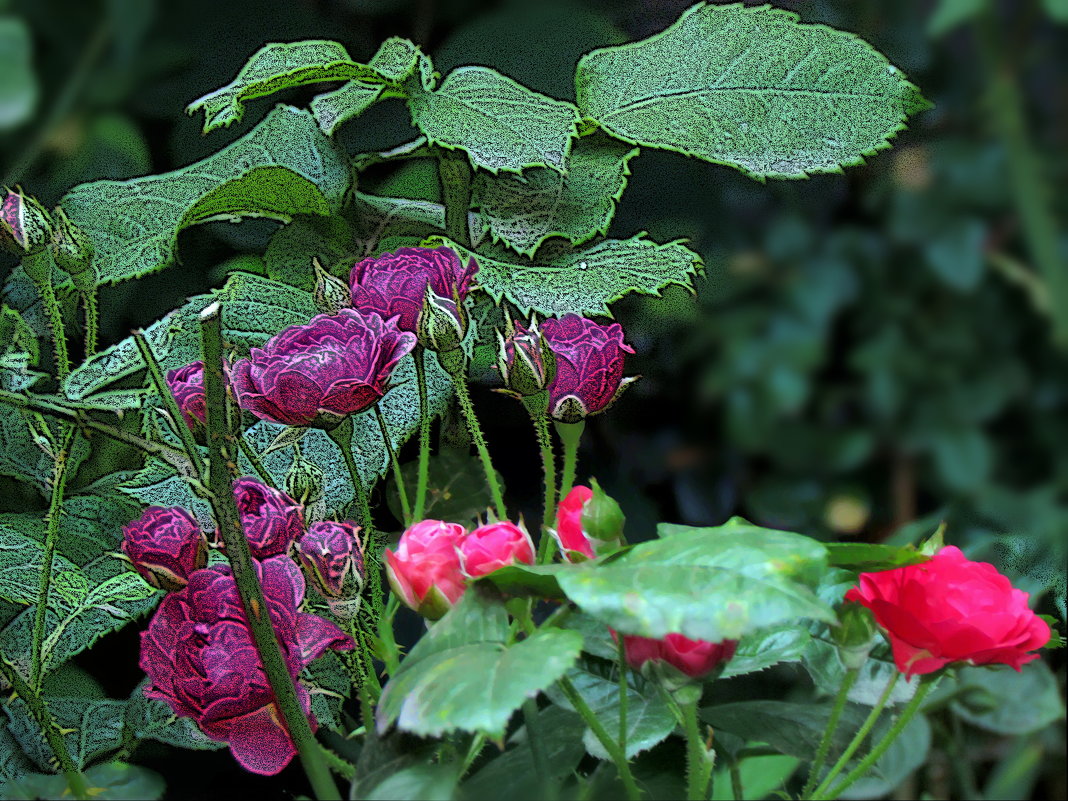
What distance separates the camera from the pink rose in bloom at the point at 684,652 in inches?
8.1

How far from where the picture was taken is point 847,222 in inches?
21.1

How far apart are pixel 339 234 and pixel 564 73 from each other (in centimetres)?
14

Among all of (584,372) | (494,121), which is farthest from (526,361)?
→ (494,121)

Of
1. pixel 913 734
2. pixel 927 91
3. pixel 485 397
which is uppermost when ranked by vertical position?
pixel 927 91

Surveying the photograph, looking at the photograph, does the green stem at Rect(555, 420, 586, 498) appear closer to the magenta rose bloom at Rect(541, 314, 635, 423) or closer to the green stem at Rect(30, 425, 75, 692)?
the magenta rose bloom at Rect(541, 314, 635, 423)

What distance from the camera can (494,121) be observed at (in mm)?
366

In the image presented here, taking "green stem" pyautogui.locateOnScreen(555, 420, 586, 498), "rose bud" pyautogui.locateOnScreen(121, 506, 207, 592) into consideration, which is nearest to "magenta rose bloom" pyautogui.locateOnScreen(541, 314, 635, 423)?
"green stem" pyautogui.locateOnScreen(555, 420, 586, 498)

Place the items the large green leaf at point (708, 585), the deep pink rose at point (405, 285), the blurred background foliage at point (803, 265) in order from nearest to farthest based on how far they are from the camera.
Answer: the large green leaf at point (708, 585), the deep pink rose at point (405, 285), the blurred background foliage at point (803, 265)

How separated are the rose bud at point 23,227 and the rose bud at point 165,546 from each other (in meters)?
0.10

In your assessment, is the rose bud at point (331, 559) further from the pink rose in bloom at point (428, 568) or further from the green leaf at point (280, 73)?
the green leaf at point (280, 73)

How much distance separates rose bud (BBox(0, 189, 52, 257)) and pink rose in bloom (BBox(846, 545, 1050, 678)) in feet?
0.81

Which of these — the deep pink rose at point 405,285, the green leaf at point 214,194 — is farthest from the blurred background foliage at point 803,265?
the deep pink rose at point 405,285

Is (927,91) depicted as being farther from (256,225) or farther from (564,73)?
(256,225)

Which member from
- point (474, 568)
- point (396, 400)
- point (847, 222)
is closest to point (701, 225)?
point (847, 222)
